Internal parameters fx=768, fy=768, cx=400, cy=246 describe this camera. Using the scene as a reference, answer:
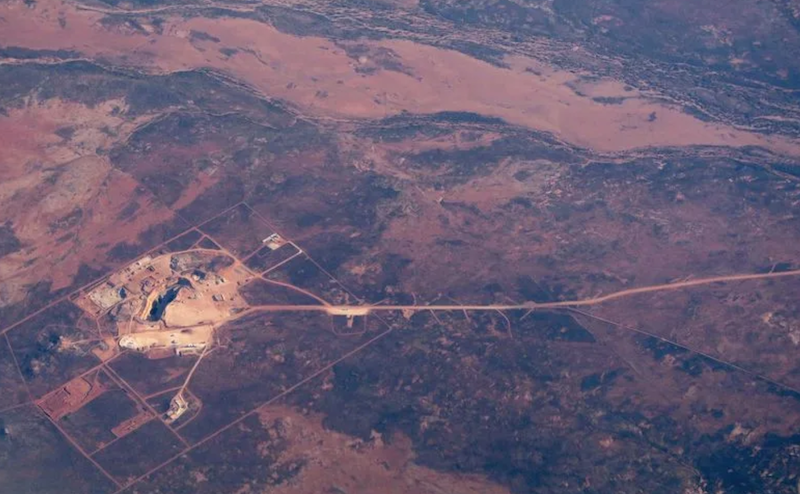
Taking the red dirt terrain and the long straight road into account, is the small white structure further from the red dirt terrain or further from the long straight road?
the long straight road

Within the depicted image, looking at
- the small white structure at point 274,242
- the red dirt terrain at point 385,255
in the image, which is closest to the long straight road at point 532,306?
the red dirt terrain at point 385,255

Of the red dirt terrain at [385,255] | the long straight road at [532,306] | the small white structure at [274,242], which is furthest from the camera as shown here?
the small white structure at [274,242]

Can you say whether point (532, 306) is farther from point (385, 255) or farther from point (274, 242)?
point (274, 242)

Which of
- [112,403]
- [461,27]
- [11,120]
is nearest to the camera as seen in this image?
[112,403]

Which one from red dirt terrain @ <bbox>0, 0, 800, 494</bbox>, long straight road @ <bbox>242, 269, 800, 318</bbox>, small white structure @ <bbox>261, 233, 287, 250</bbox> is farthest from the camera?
small white structure @ <bbox>261, 233, 287, 250</bbox>

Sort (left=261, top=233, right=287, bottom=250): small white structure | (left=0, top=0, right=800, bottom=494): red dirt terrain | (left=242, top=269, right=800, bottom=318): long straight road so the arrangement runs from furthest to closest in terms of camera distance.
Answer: (left=261, top=233, right=287, bottom=250): small white structure
(left=242, top=269, right=800, bottom=318): long straight road
(left=0, top=0, right=800, bottom=494): red dirt terrain

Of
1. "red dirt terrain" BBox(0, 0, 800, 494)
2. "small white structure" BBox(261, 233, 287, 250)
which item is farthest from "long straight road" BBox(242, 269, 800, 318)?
"small white structure" BBox(261, 233, 287, 250)

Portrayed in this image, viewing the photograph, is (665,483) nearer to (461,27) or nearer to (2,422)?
(2,422)

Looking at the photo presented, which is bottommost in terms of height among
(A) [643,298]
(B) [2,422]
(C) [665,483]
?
(B) [2,422]

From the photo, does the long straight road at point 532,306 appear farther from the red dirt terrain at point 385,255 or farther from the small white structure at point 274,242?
the small white structure at point 274,242

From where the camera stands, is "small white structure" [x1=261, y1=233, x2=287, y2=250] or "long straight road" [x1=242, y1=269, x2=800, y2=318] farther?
"small white structure" [x1=261, y1=233, x2=287, y2=250]

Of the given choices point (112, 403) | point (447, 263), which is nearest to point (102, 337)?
point (112, 403)
